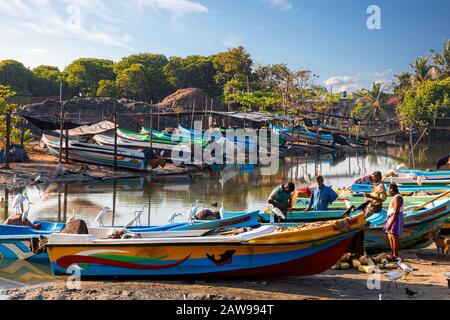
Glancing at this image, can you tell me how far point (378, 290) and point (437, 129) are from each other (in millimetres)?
53607

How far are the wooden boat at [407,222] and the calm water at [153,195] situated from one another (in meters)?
5.24

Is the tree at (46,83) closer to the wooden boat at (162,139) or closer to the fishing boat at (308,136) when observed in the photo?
the wooden boat at (162,139)

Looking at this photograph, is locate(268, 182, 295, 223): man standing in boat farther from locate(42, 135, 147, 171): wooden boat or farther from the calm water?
locate(42, 135, 147, 171): wooden boat

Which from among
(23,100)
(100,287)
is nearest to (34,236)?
(100,287)

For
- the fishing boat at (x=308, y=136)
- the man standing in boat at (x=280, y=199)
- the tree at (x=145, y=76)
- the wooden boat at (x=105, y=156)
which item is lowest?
the man standing in boat at (x=280, y=199)

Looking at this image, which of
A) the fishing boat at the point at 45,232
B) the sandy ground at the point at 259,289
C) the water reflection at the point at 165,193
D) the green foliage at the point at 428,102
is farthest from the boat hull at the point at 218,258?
the green foliage at the point at 428,102

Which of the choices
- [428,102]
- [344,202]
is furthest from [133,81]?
[344,202]

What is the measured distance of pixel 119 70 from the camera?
60938 mm

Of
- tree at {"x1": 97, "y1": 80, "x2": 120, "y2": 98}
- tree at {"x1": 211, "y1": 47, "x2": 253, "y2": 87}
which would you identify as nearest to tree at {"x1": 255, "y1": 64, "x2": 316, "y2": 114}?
tree at {"x1": 211, "y1": 47, "x2": 253, "y2": 87}

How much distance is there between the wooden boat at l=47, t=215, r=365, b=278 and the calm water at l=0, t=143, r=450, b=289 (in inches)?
58.8

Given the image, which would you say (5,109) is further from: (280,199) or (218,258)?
(218,258)

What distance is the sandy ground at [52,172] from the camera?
69.3 ft

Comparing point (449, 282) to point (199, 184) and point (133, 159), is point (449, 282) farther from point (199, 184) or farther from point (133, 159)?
point (133, 159)

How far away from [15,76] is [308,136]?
29.9 metres
